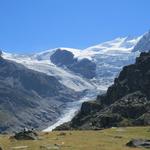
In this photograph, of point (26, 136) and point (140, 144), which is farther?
point (26, 136)

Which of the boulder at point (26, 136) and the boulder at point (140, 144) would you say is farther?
the boulder at point (26, 136)

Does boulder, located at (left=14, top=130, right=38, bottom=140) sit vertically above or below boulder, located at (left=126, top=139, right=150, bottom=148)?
above

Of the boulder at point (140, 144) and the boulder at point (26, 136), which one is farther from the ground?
the boulder at point (26, 136)

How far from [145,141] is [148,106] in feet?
403

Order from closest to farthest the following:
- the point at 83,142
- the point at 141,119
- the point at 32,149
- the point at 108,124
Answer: the point at 32,149
the point at 83,142
the point at 141,119
the point at 108,124

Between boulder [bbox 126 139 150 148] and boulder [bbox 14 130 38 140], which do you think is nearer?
boulder [bbox 126 139 150 148]

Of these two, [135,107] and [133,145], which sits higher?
Result: [135,107]

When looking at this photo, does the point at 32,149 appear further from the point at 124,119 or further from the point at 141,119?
the point at 124,119

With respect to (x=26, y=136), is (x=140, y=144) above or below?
below

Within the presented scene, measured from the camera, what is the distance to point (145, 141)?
69.2 metres

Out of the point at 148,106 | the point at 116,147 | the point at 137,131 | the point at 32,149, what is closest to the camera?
the point at 32,149

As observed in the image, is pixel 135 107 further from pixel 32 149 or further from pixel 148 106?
pixel 32 149

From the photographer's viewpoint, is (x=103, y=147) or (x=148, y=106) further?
(x=148, y=106)

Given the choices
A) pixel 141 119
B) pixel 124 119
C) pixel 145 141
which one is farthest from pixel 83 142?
pixel 124 119
